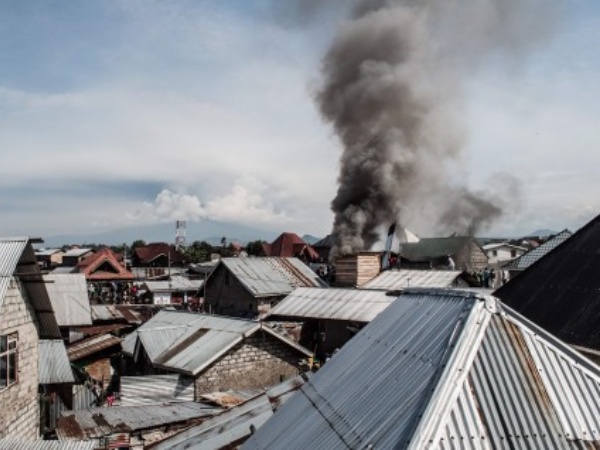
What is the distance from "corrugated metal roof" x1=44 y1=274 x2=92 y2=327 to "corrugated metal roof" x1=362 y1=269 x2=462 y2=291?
50.6ft

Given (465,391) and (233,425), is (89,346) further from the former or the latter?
(465,391)

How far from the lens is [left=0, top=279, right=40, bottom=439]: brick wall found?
Answer: 13.3 m

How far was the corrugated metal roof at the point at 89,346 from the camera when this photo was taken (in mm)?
24891

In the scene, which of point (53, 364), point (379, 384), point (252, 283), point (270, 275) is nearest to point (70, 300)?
point (252, 283)

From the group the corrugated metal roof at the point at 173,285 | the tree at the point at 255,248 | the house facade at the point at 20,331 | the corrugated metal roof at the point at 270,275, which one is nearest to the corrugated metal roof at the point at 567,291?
the house facade at the point at 20,331

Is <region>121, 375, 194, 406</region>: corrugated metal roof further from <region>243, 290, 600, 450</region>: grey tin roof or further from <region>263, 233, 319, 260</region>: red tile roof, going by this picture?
<region>263, 233, 319, 260</region>: red tile roof

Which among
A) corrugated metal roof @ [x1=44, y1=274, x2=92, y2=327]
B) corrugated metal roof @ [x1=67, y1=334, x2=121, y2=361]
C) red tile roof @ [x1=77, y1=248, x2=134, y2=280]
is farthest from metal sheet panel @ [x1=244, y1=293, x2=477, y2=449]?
red tile roof @ [x1=77, y1=248, x2=134, y2=280]

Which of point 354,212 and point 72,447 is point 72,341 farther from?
point 354,212

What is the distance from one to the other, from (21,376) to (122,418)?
3.04 m

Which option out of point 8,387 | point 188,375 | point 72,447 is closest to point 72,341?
point 188,375

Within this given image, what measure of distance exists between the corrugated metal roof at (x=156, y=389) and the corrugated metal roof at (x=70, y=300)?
32.0ft

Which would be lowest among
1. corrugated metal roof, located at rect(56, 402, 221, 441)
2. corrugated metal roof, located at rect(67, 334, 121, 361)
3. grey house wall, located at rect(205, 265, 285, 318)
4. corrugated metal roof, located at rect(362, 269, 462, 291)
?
corrugated metal roof, located at rect(56, 402, 221, 441)

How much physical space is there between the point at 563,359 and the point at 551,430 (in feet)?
3.18

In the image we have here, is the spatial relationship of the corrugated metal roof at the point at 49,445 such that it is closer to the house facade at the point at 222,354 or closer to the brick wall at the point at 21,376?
the brick wall at the point at 21,376
